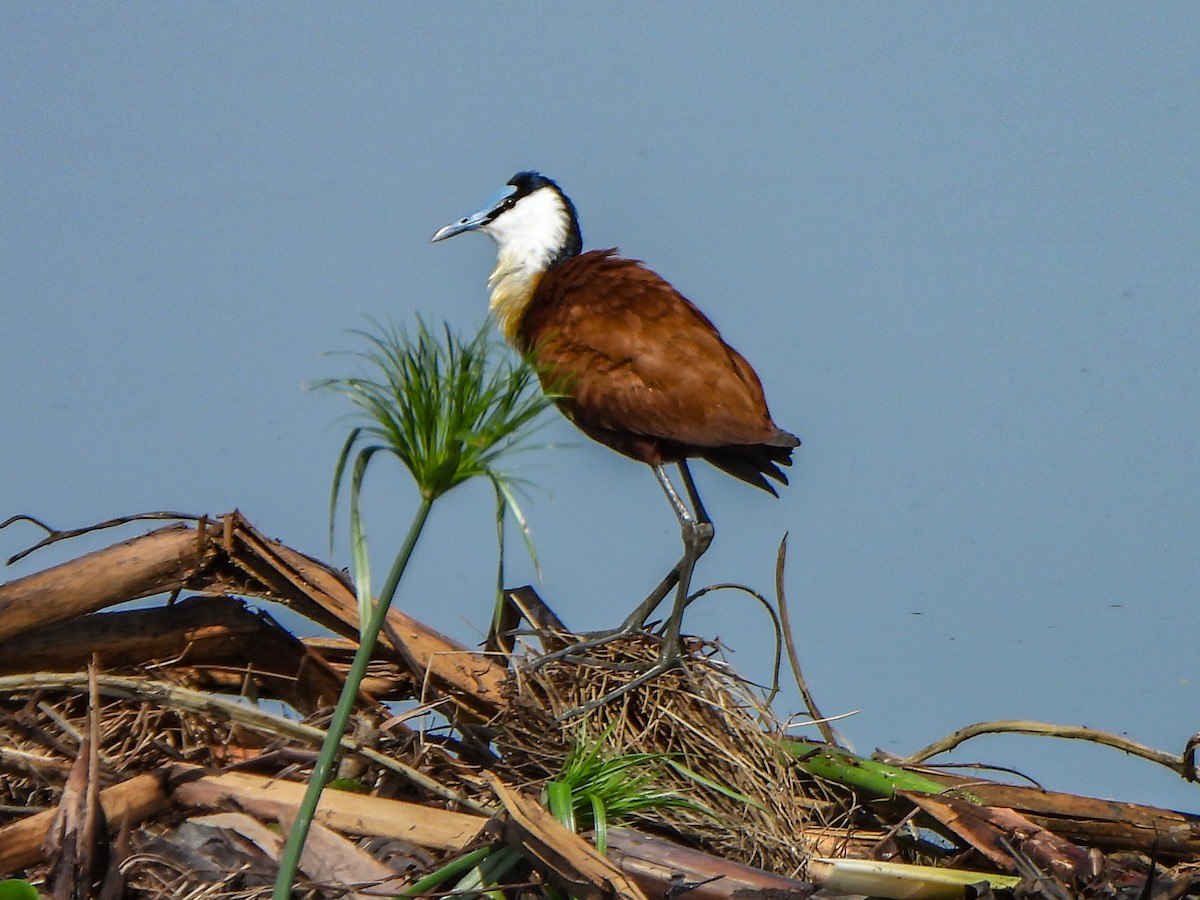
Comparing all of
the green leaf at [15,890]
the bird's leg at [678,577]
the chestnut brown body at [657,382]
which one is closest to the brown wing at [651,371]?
the chestnut brown body at [657,382]

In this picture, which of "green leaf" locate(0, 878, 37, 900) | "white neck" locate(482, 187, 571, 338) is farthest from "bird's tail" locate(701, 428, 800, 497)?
"green leaf" locate(0, 878, 37, 900)

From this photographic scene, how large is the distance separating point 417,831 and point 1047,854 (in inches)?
53.7

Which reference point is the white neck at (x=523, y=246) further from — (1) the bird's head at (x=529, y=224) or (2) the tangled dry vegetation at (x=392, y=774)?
(2) the tangled dry vegetation at (x=392, y=774)

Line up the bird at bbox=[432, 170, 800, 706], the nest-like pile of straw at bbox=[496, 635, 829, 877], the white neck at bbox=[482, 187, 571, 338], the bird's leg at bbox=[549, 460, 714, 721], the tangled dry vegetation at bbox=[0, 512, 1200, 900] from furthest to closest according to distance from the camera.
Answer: the white neck at bbox=[482, 187, 571, 338] → the bird at bbox=[432, 170, 800, 706] → the bird's leg at bbox=[549, 460, 714, 721] → the nest-like pile of straw at bbox=[496, 635, 829, 877] → the tangled dry vegetation at bbox=[0, 512, 1200, 900]

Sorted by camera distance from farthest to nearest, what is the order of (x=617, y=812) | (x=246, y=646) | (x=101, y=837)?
(x=246, y=646)
(x=617, y=812)
(x=101, y=837)

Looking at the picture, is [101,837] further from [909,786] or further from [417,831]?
[909,786]

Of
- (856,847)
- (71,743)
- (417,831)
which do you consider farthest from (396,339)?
(856,847)

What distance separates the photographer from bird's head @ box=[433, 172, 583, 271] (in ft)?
14.2

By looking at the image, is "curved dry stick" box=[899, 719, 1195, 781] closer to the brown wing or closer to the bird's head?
the brown wing

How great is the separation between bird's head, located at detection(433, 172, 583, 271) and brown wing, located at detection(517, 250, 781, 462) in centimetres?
65

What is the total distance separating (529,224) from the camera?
14.5 feet

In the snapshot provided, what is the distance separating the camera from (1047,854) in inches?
113

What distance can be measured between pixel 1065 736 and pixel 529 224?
90.5 inches

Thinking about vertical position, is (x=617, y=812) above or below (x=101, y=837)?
above
